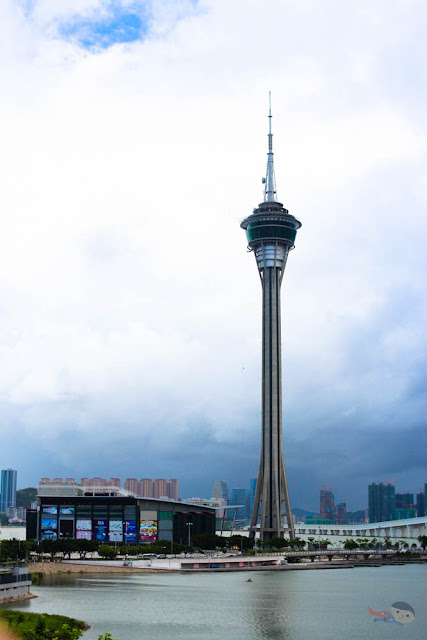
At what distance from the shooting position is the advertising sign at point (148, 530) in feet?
573

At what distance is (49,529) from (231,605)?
87.0m

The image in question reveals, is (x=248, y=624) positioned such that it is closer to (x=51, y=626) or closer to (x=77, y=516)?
(x=51, y=626)

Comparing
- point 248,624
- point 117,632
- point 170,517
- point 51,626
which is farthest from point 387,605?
point 170,517

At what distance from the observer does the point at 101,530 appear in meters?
172

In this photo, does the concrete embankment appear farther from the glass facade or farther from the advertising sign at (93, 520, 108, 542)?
the glass facade

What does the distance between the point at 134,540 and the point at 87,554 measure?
42.9ft

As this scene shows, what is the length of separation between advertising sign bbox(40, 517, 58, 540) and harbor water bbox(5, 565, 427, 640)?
39.8 meters

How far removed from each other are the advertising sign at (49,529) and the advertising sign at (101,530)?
808 centimetres

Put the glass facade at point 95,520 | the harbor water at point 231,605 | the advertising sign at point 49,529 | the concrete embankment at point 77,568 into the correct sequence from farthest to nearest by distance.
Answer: the advertising sign at point 49,529
the glass facade at point 95,520
the concrete embankment at point 77,568
the harbor water at point 231,605

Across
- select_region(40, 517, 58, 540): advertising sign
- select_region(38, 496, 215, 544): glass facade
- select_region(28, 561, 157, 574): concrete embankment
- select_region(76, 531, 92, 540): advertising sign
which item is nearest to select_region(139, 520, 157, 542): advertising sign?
select_region(38, 496, 215, 544): glass facade

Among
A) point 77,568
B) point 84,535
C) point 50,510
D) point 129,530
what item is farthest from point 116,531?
point 77,568

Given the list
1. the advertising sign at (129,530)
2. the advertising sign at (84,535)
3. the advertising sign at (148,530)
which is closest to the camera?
the advertising sign at (84,535)

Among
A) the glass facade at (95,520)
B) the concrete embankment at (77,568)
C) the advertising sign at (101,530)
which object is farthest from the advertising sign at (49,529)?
the concrete embankment at (77,568)

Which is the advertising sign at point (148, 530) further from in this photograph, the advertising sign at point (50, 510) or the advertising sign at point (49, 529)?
the advertising sign at point (50, 510)
